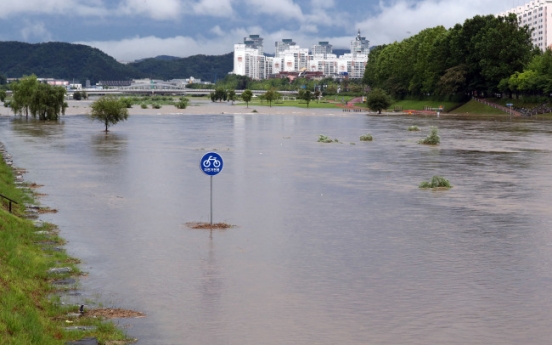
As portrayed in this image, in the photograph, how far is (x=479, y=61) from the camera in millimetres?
138250

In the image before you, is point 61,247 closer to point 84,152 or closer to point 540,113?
point 84,152

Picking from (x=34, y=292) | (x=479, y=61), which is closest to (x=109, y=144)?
(x=34, y=292)

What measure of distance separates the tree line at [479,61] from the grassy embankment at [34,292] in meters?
108

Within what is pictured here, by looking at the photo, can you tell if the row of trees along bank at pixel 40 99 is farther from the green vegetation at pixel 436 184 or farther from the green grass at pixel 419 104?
the green grass at pixel 419 104

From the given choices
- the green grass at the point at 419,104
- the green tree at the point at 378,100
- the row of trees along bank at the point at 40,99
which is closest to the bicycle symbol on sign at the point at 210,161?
the row of trees along bank at the point at 40,99

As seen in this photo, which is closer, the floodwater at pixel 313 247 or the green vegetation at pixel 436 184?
the floodwater at pixel 313 247

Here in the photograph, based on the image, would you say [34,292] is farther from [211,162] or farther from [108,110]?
[108,110]

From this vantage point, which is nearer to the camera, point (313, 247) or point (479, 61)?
point (313, 247)

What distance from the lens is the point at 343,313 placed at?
16500 mm

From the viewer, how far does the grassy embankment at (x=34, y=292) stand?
42.8 feet

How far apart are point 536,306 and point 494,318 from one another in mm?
1448

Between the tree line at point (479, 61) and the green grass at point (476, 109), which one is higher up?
the tree line at point (479, 61)

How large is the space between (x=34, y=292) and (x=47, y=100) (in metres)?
90.1

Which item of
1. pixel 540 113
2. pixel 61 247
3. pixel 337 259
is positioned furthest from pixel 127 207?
pixel 540 113
